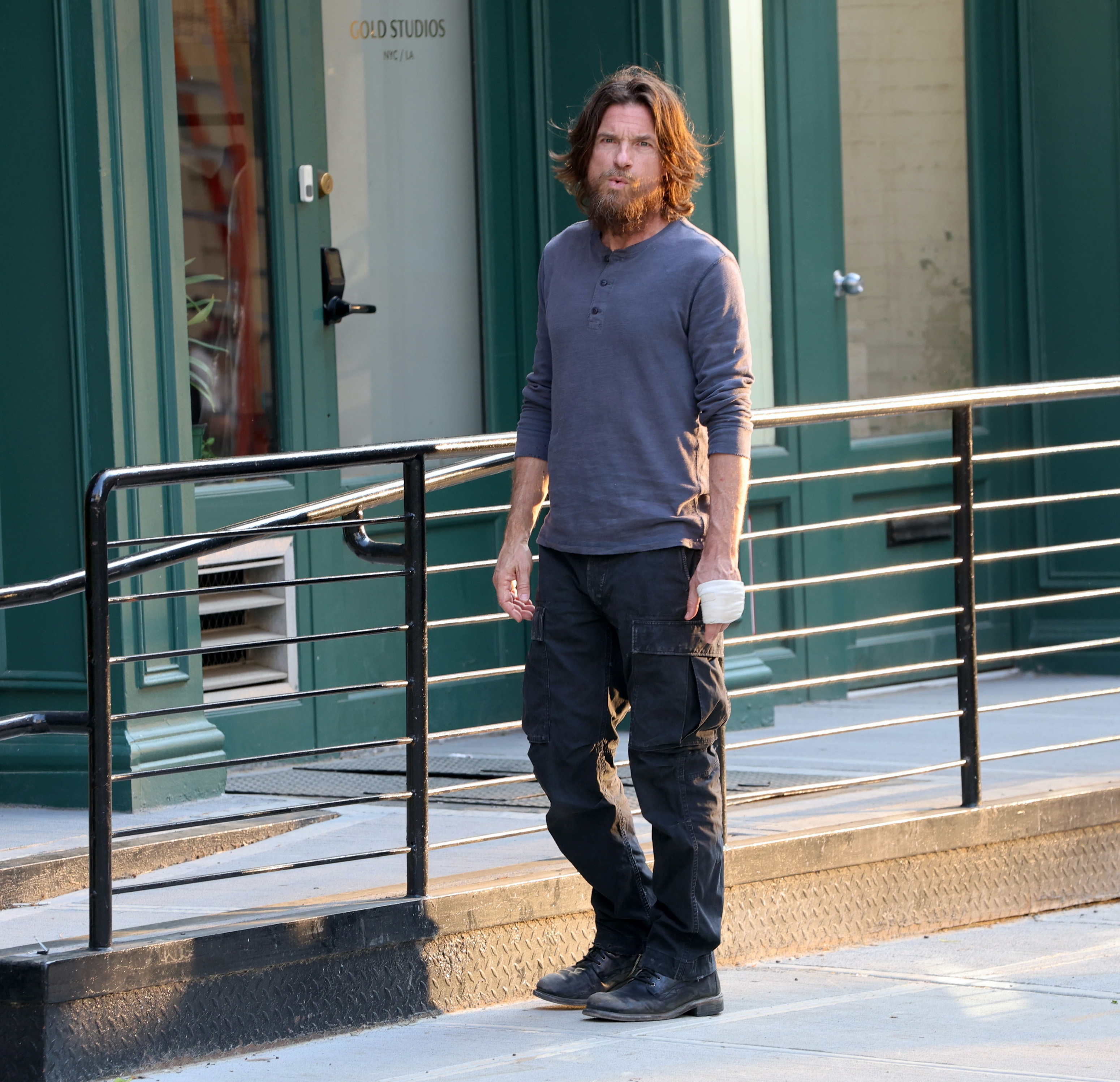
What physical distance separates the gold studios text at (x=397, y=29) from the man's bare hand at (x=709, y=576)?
3.34 meters

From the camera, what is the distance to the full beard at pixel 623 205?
405 cm

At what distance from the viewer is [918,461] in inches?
205

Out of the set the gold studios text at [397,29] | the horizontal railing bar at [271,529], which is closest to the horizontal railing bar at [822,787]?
the horizontal railing bar at [271,529]

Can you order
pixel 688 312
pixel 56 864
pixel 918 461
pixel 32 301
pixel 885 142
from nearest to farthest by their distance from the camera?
pixel 688 312, pixel 56 864, pixel 918 461, pixel 32 301, pixel 885 142

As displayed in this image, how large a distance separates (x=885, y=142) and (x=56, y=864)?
4836 mm

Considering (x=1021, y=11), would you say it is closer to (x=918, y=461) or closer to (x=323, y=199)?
(x=323, y=199)

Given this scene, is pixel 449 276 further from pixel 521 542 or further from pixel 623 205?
pixel 623 205

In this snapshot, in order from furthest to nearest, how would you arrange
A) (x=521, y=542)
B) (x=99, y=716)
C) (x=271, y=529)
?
(x=271, y=529)
(x=521, y=542)
(x=99, y=716)

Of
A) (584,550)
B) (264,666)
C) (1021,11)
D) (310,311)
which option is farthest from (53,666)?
(1021,11)

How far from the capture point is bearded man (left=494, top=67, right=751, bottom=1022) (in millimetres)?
4047

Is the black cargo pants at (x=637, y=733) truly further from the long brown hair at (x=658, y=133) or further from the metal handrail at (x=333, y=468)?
the long brown hair at (x=658, y=133)

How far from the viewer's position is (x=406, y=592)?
4.54 metres

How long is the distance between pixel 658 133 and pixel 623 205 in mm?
173

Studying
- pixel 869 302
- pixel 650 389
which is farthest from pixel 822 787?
pixel 869 302
